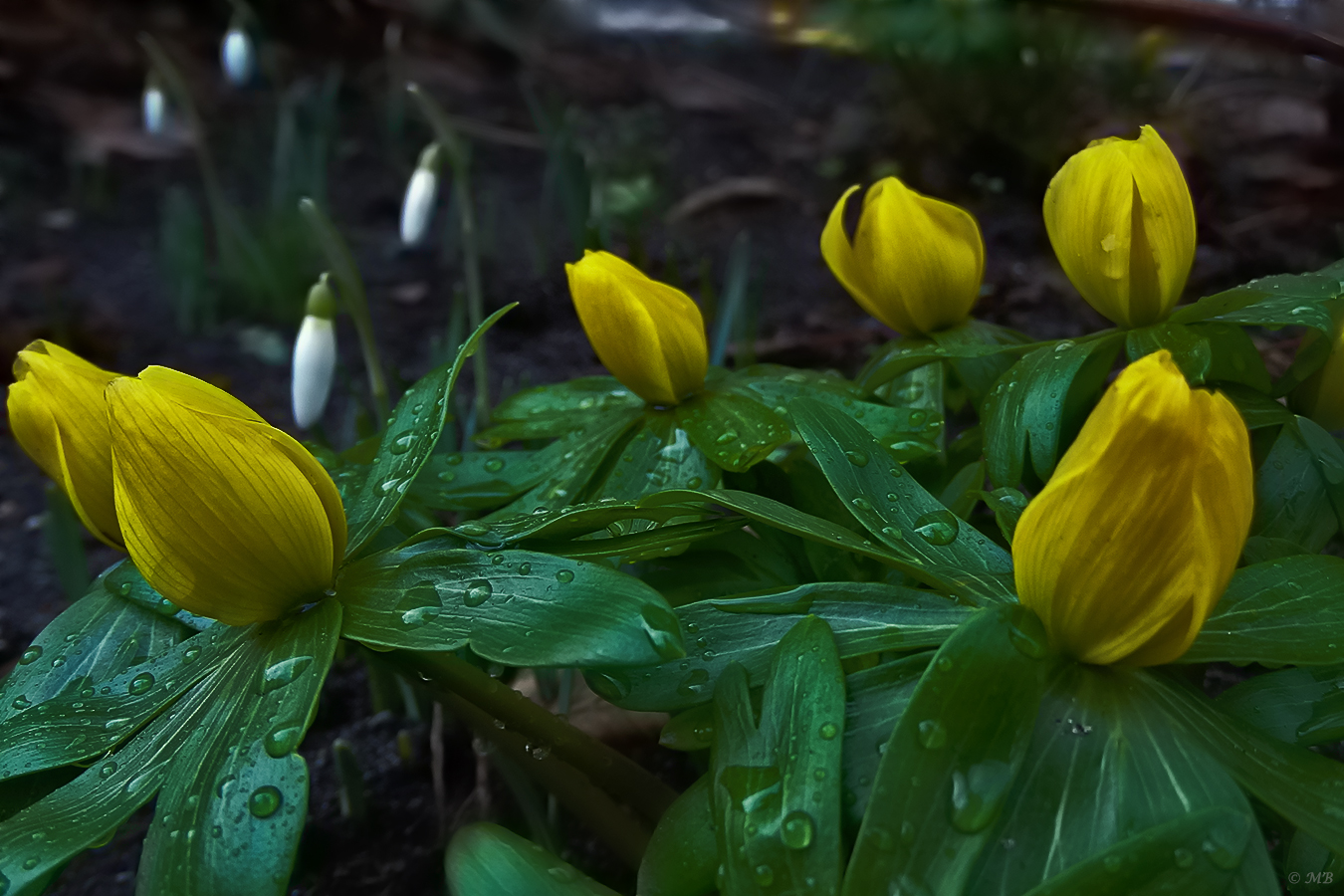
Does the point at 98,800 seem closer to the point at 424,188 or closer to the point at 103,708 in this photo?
the point at 103,708

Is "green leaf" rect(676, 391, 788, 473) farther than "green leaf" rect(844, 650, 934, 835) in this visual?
Yes

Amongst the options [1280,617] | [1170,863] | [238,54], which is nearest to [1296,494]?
[1280,617]

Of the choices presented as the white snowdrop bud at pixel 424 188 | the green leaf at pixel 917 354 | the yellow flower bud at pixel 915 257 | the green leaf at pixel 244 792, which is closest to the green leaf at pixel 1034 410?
the green leaf at pixel 917 354

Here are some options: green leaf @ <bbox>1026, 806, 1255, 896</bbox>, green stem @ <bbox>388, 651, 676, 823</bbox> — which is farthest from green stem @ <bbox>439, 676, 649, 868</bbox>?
green leaf @ <bbox>1026, 806, 1255, 896</bbox>

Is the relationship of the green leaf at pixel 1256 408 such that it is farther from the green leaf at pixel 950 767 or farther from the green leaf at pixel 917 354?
the green leaf at pixel 950 767

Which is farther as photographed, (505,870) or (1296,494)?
(1296,494)

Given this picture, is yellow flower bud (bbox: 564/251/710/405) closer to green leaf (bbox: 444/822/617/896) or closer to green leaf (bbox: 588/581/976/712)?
green leaf (bbox: 588/581/976/712)
